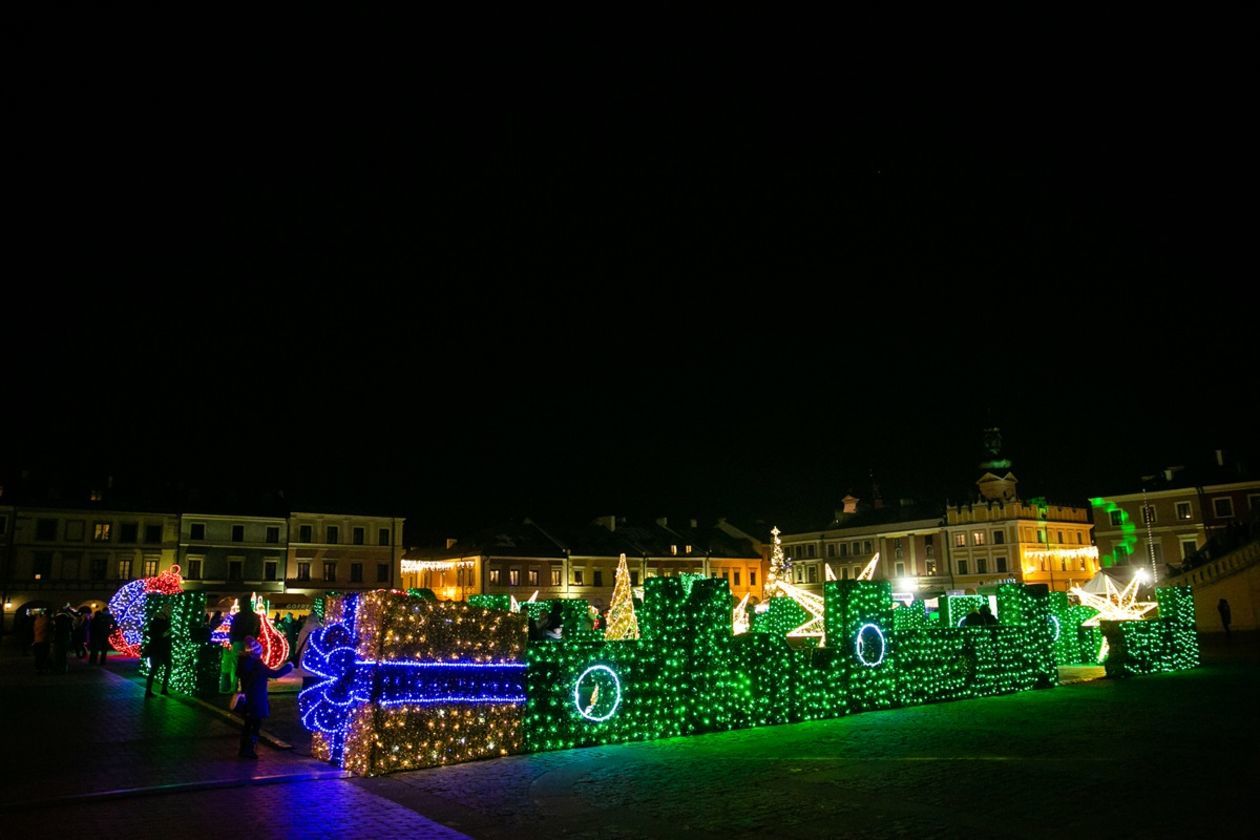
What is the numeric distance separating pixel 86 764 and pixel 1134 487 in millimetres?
65455

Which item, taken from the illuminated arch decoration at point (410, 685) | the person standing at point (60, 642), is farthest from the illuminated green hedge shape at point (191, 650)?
the illuminated arch decoration at point (410, 685)

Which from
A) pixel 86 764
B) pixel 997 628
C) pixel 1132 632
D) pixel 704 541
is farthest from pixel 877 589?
pixel 704 541

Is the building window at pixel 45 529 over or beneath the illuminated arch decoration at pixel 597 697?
over

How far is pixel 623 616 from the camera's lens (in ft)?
80.5

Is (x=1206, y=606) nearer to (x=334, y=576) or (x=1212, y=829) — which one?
(x=1212, y=829)

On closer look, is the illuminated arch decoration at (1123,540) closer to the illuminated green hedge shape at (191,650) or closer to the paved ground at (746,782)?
the paved ground at (746,782)

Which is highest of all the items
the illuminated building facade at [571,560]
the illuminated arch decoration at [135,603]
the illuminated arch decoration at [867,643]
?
the illuminated building facade at [571,560]

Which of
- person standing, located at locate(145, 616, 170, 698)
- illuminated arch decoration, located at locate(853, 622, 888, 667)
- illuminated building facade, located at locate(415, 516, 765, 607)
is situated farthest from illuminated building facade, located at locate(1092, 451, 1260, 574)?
person standing, located at locate(145, 616, 170, 698)

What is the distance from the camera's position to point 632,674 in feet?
42.6

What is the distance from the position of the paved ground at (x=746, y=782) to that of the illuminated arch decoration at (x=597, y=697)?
1.87 feet

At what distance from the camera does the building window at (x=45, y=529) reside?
53.2 metres

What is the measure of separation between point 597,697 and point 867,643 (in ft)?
18.8

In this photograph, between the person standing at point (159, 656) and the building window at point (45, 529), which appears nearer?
the person standing at point (159, 656)

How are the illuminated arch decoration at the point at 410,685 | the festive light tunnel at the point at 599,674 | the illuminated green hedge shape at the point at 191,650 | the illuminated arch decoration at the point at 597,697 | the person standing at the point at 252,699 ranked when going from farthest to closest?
the illuminated green hedge shape at the point at 191,650, the illuminated arch decoration at the point at 597,697, the person standing at the point at 252,699, the festive light tunnel at the point at 599,674, the illuminated arch decoration at the point at 410,685
